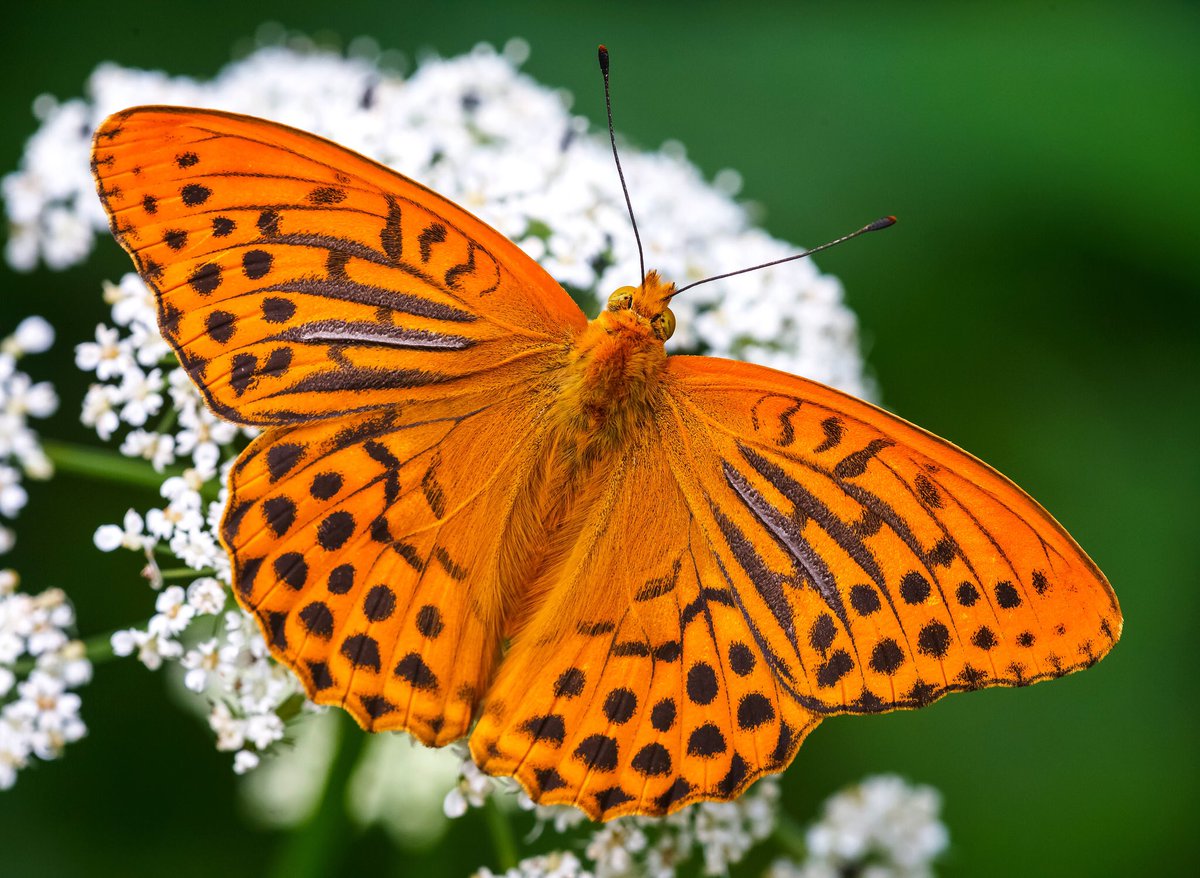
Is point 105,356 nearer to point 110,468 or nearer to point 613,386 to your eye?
point 110,468

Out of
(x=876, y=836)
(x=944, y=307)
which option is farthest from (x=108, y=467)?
(x=944, y=307)

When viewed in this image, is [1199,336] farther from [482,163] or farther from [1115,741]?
[482,163]

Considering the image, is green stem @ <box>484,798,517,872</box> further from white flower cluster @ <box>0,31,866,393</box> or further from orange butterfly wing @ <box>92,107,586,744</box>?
white flower cluster @ <box>0,31,866,393</box>

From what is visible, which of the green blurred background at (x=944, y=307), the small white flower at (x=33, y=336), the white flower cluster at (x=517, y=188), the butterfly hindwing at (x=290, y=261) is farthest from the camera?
the green blurred background at (x=944, y=307)

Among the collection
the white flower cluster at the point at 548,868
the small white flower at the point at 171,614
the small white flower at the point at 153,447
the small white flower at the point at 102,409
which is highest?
the small white flower at the point at 102,409

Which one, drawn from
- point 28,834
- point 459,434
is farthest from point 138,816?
point 459,434

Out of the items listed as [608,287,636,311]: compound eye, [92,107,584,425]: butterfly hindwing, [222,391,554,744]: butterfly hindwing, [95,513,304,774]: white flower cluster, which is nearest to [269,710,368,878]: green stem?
[95,513,304,774]: white flower cluster

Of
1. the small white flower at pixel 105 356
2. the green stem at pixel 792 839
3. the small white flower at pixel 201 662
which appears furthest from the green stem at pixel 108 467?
the green stem at pixel 792 839

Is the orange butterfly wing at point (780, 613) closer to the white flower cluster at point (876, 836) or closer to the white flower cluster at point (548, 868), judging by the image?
the white flower cluster at point (548, 868)
